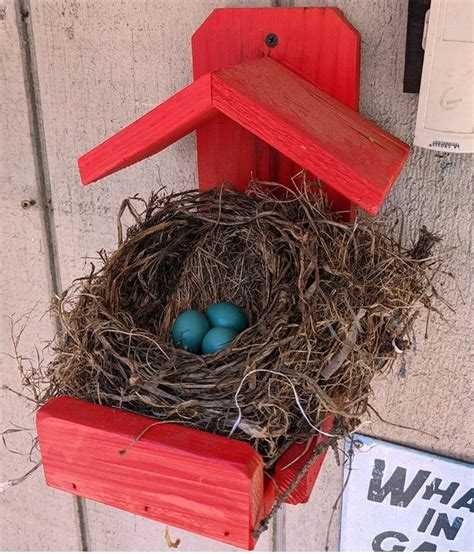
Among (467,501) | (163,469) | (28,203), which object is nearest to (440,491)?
(467,501)

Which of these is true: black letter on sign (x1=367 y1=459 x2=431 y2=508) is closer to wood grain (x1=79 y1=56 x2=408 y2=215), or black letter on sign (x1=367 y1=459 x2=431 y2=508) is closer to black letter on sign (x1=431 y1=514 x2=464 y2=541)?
black letter on sign (x1=431 y1=514 x2=464 y2=541)

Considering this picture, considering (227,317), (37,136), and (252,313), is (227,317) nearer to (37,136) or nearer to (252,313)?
(252,313)

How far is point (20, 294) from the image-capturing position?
1.01 meters

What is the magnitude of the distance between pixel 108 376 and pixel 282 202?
236mm

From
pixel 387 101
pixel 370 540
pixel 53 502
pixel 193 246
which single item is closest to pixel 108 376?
pixel 193 246

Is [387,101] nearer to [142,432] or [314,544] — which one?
[142,432]

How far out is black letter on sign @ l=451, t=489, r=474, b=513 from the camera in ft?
2.71

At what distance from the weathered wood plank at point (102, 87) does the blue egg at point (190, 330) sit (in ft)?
0.73

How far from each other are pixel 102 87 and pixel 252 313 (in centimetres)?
36

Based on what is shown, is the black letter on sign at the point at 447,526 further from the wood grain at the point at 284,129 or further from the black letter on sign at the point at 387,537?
the wood grain at the point at 284,129

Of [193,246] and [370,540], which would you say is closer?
[193,246]

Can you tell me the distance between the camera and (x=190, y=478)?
53cm

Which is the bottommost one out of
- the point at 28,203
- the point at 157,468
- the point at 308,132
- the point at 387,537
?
the point at 387,537

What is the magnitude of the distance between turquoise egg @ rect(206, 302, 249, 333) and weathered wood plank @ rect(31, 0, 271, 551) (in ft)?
0.70
